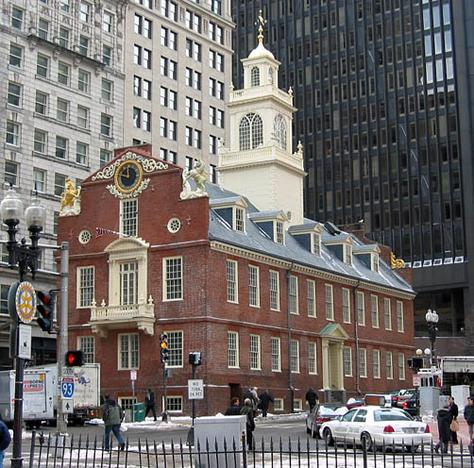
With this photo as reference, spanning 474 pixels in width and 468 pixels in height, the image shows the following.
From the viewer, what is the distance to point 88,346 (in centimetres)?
5625

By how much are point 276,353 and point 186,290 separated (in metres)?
8.51

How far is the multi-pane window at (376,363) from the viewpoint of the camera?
69.5 meters

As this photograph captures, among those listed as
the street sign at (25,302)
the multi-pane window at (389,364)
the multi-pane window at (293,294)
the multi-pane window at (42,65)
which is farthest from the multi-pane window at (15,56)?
the street sign at (25,302)

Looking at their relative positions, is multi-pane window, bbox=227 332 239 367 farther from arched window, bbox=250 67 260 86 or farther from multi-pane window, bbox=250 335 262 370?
arched window, bbox=250 67 260 86

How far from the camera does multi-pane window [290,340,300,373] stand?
59537 mm

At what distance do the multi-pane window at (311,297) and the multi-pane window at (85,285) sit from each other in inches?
551

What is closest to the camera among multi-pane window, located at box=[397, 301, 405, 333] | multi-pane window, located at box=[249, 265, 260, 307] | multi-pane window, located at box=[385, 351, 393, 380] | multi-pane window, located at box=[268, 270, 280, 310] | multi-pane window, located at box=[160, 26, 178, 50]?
multi-pane window, located at box=[249, 265, 260, 307]

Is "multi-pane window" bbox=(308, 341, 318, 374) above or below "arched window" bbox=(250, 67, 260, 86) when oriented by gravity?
below

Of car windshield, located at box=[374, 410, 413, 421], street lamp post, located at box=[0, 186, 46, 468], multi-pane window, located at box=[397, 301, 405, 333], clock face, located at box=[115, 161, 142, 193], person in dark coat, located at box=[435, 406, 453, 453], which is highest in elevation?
clock face, located at box=[115, 161, 142, 193]

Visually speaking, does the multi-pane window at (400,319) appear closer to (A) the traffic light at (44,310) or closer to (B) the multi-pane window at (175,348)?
(B) the multi-pane window at (175,348)

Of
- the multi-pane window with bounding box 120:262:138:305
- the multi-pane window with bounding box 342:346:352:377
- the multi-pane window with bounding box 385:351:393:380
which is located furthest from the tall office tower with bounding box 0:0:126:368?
the multi-pane window with bounding box 385:351:393:380

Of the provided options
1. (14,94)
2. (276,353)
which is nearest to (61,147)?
(14,94)

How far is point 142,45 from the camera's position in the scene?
88.1 metres

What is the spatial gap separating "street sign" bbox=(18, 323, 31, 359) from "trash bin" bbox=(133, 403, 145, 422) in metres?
27.6
